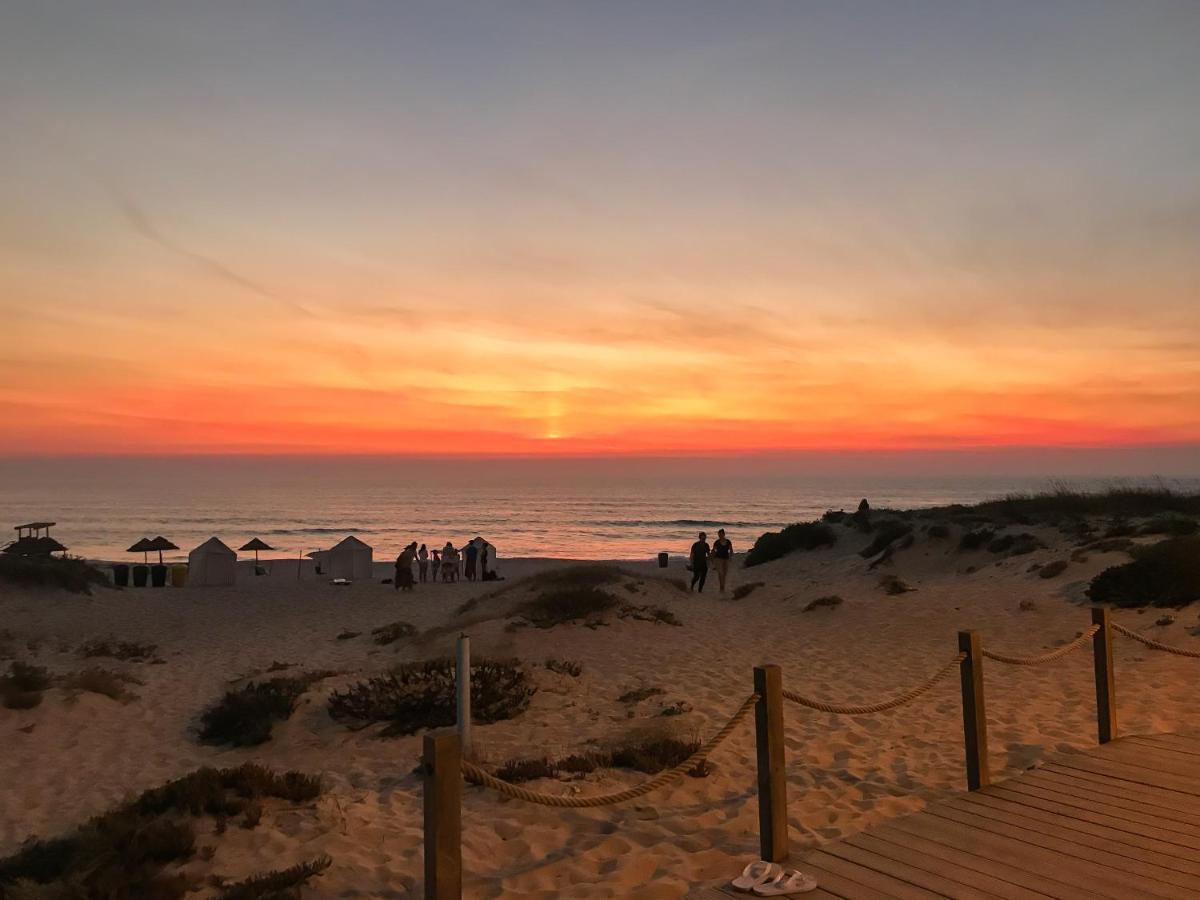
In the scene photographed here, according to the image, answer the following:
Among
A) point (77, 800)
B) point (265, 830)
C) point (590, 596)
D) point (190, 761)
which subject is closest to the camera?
point (265, 830)

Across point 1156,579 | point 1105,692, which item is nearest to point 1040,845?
point 1105,692

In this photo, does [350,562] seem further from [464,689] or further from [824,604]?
[464,689]

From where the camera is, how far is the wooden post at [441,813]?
3.82m

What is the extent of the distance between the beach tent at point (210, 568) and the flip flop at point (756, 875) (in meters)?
31.1

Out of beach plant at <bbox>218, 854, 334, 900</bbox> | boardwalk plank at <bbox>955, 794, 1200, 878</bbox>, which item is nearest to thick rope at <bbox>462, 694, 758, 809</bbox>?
beach plant at <bbox>218, 854, 334, 900</bbox>

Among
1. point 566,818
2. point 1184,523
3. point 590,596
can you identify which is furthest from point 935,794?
point 1184,523

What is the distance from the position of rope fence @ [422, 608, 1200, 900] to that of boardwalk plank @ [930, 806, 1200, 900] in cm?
79

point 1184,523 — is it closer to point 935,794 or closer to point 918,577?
point 918,577

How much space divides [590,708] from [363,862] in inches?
210

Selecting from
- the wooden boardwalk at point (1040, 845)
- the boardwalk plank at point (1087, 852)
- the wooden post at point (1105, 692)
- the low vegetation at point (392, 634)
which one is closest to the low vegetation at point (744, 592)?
the low vegetation at point (392, 634)

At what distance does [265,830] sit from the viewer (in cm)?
641

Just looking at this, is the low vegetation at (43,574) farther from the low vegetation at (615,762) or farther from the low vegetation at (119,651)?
the low vegetation at (615,762)

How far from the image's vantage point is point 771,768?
5.18m

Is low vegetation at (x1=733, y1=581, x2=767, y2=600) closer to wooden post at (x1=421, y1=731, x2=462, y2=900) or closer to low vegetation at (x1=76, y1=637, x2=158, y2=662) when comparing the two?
low vegetation at (x1=76, y1=637, x2=158, y2=662)
